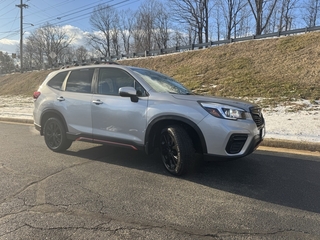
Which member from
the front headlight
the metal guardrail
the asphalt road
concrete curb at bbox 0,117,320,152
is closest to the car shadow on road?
the asphalt road

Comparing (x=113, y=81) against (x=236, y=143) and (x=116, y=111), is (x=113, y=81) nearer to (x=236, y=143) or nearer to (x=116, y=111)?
(x=116, y=111)

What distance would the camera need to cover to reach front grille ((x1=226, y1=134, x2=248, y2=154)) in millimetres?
3582

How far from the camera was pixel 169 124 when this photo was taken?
4.07m

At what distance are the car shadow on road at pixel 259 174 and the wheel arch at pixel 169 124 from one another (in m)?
0.50

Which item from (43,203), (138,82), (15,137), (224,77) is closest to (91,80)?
(138,82)

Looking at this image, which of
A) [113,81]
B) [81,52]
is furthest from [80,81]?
[81,52]

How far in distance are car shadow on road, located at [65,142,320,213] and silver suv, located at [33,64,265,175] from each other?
1.44 feet

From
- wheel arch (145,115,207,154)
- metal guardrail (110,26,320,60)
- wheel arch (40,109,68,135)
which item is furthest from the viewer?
metal guardrail (110,26,320,60)

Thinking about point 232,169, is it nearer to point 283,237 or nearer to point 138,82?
point 283,237

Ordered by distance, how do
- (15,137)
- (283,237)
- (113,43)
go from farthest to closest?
(113,43), (15,137), (283,237)

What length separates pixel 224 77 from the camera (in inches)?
641

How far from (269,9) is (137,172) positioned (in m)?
37.3

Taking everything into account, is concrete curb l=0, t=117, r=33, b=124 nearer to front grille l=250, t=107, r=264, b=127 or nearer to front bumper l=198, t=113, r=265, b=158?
front bumper l=198, t=113, r=265, b=158

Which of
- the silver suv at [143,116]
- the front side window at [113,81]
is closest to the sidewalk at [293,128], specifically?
the silver suv at [143,116]
